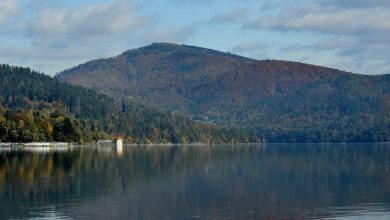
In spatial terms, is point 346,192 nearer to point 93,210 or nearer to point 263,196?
point 263,196

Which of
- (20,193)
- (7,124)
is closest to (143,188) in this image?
(20,193)

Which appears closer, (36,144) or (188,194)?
(188,194)

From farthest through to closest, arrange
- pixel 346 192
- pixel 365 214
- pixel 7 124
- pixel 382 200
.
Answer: pixel 7 124, pixel 346 192, pixel 382 200, pixel 365 214

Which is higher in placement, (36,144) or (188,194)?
(36,144)

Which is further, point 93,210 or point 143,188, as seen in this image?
point 143,188

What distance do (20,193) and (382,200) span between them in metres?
31.2

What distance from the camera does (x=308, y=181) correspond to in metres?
80.1

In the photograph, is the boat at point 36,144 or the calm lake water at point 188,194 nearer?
the calm lake water at point 188,194

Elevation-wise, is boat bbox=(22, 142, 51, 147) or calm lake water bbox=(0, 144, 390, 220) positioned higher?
boat bbox=(22, 142, 51, 147)

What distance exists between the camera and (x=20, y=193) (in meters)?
61.6

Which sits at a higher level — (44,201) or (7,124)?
(7,124)

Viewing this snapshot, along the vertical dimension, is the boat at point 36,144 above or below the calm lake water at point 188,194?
above

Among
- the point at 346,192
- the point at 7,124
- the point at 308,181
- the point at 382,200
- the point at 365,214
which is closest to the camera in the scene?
the point at 365,214

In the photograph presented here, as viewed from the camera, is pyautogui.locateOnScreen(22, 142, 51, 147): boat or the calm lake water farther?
pyautogui.locateOnScreen(22, 142, 51, 147): boat
